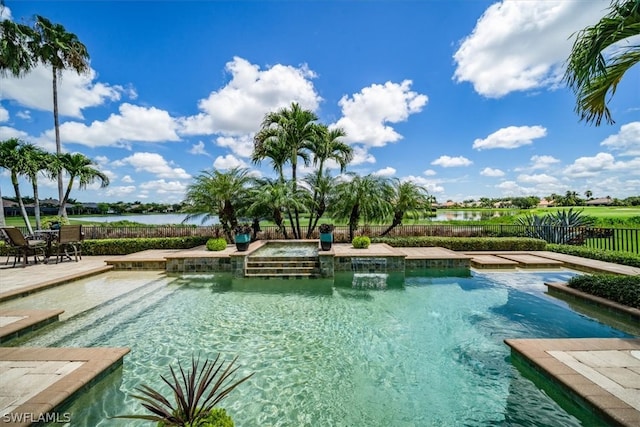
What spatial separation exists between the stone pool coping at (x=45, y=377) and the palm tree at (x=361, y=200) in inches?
405

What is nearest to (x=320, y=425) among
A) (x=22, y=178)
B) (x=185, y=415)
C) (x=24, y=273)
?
(x=185, y=415)

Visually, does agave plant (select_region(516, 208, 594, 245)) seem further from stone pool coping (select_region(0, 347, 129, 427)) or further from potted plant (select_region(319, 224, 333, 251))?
stone pool coping (select_region(0, 347, 129, 427))

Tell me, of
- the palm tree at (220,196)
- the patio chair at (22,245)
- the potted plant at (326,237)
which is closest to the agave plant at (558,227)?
the potted plant at (326,237)

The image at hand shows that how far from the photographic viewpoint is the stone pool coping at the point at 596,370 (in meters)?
2.32

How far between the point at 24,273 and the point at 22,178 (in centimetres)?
788

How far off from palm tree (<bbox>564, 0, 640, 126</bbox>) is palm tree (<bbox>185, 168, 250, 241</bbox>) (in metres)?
11.3

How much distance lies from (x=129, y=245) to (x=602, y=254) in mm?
17982

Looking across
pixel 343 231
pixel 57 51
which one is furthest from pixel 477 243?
pixel 57 51

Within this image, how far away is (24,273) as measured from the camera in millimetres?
8062

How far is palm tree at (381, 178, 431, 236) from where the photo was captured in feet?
43.6

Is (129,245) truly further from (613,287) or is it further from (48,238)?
(613,287)

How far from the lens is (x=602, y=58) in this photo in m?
4.08

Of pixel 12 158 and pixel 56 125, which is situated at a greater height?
pixel 56 125

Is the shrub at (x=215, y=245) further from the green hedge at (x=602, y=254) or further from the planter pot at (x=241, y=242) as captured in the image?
the green hedge at (x=602, y=254)
